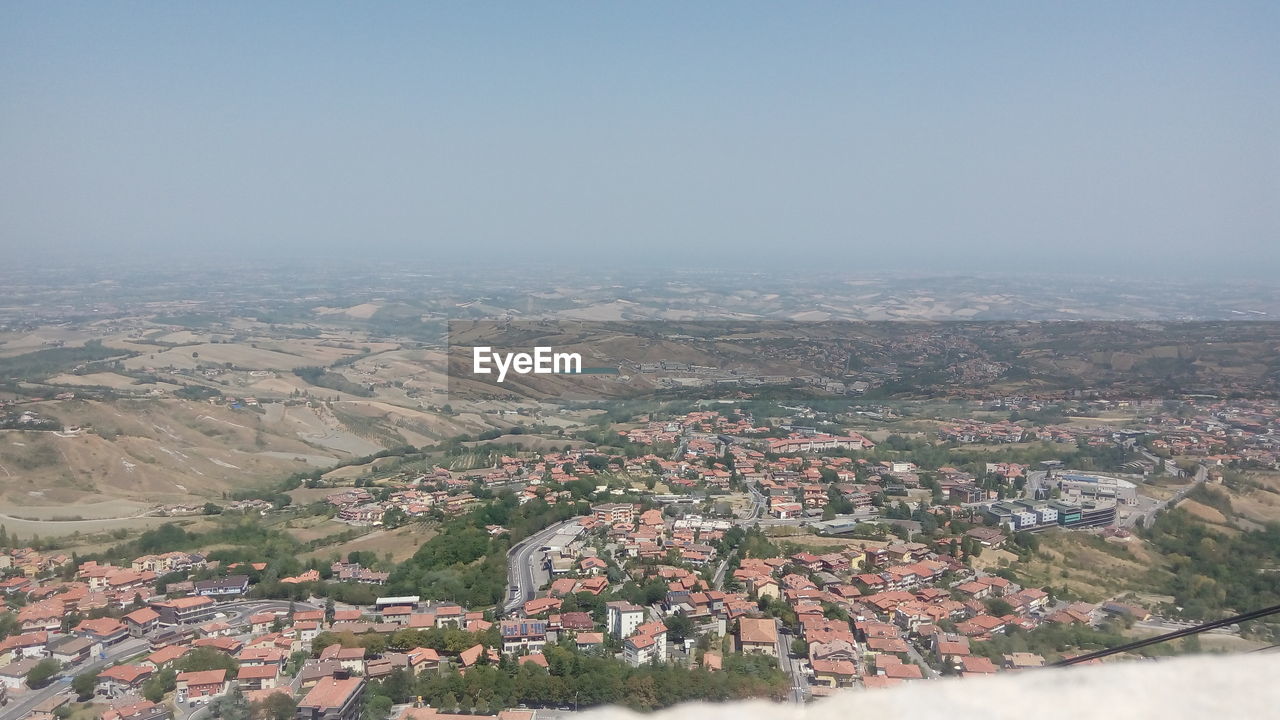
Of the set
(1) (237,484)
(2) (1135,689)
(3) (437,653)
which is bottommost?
(1) (237,484)

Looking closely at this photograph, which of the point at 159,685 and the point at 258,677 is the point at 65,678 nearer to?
the point at 159,685

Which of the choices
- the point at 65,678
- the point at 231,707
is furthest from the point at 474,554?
the point at 65,678

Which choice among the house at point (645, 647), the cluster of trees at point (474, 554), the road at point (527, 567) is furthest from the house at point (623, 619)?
the cluster of trees at point (474, 554)

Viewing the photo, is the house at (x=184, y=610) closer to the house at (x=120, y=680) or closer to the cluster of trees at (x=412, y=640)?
the house at (x=120, y=680)

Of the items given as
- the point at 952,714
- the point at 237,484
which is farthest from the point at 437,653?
the point at 237,484

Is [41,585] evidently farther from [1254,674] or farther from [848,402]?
[848,402]

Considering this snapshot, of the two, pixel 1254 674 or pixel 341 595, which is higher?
pixel 1254 674
